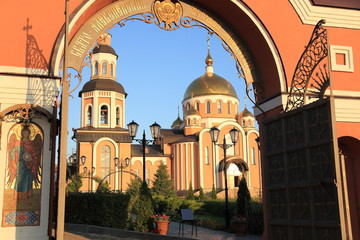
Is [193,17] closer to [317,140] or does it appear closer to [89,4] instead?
[89,4]

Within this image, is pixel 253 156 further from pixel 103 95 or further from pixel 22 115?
pixel 22 115

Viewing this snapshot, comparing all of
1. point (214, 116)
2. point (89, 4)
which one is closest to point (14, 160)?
point (89, 4)

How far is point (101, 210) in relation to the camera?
43.6ft

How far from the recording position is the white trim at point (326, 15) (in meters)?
8.59

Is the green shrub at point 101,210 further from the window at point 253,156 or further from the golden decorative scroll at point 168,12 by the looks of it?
the window at point 253,156

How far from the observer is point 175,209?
21000mm

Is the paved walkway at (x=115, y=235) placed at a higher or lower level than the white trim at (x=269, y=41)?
lower

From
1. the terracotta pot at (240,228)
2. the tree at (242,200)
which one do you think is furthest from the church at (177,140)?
the terracotta pot at (240,228)

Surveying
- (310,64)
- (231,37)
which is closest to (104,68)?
(231,37)

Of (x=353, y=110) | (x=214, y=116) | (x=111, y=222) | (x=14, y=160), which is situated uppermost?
(x=214, y=116)

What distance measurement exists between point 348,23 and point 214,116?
38.1 m

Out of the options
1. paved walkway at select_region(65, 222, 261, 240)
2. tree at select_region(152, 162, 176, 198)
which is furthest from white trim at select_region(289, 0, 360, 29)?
tree at select_region(152, 162, 176, 198)

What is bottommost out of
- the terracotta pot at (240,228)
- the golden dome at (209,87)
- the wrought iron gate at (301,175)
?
A: the terracotta pot at (240,228)

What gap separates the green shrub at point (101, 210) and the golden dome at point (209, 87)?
34189 millimetres
